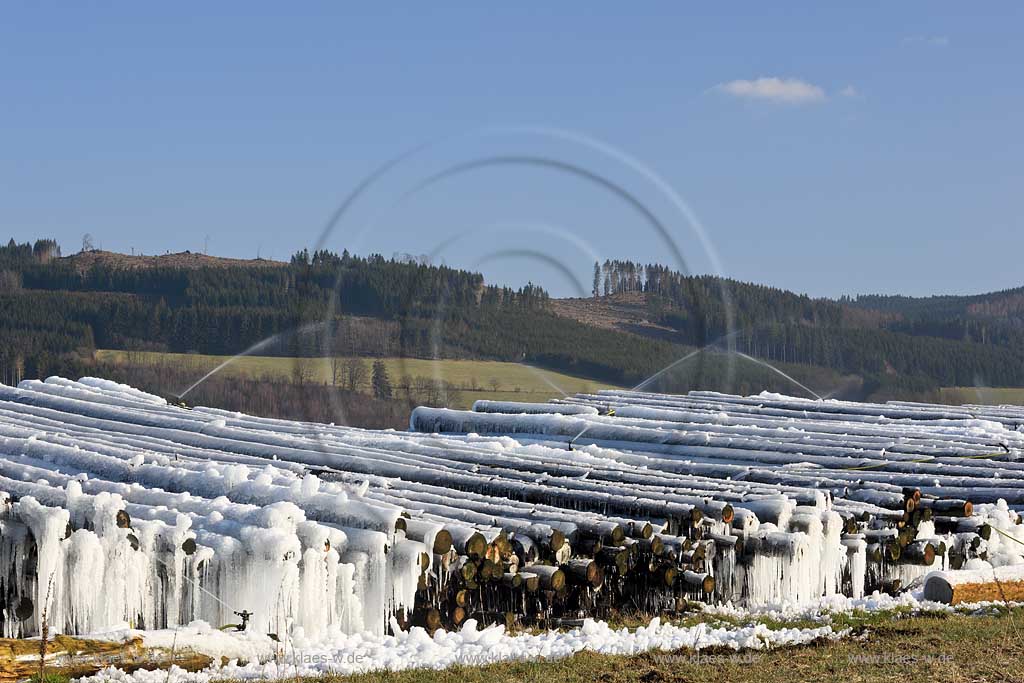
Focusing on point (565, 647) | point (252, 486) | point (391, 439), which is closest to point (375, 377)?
point (391, 439)

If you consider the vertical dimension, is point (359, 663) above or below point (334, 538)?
below

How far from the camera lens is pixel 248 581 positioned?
15.0m

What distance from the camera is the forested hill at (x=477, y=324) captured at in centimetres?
8325

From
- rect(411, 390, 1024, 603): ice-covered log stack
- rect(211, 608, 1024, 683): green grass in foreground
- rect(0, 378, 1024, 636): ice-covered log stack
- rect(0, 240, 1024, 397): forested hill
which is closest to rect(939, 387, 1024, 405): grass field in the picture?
rect(0, 240, 1024, 397): forested hill

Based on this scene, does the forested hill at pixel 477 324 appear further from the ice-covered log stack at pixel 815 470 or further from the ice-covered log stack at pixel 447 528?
the ice-covered log stack at pixel 447 528

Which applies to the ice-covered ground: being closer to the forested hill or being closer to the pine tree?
the forested hill

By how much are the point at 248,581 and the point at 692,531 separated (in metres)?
6.29

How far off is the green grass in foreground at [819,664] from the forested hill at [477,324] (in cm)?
6270

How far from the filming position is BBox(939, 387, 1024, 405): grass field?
11128 cm

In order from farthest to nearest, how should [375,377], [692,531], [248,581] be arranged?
[375,377] < [692,531] < [248,581]

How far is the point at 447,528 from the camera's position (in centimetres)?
1567

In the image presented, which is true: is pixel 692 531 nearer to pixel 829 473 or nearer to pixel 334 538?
pixel 334 538

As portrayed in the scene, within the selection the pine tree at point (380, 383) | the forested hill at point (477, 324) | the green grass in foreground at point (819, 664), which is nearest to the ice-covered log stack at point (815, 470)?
the green grass in foreground at point (819, 664)

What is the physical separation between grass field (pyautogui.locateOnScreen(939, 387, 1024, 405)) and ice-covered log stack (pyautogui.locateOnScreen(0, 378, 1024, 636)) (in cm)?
9131
